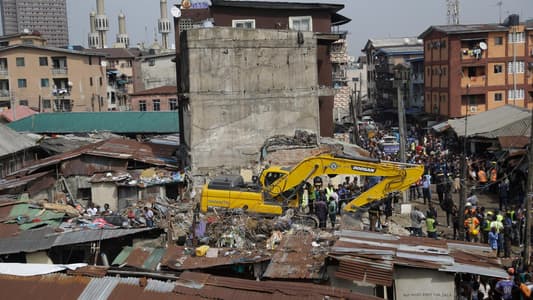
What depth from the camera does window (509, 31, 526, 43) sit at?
4662cm

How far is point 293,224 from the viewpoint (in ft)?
60.0

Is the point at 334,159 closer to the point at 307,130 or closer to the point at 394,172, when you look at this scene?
the point at 394,172

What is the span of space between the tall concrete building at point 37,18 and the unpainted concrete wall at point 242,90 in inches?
6304

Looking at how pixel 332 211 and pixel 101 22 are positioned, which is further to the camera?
pixel 101 22

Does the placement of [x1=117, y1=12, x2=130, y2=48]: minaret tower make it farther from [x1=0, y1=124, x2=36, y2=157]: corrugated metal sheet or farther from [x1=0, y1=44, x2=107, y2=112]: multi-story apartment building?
[x1=0, y1=124, x2=36, y2=157]: corrugated metal sheet

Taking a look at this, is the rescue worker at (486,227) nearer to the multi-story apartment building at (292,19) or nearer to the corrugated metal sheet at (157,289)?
the corrugated metal sheet at (157,289)

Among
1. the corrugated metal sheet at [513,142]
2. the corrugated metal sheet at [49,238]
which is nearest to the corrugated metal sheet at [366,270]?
the corrugated metal sheet at [49,238]

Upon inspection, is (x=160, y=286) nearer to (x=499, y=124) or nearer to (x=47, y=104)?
(x=499, y=124)

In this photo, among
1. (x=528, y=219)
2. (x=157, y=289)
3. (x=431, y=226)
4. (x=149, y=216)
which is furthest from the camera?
(x=149, y=216)

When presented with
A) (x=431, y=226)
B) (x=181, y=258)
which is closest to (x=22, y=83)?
(x=431, y=226)

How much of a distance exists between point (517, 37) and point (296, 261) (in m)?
39.4

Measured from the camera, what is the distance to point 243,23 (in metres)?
31.6

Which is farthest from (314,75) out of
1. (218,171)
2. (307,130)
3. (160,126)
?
(160,126)

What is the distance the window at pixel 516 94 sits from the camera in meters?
47.5
